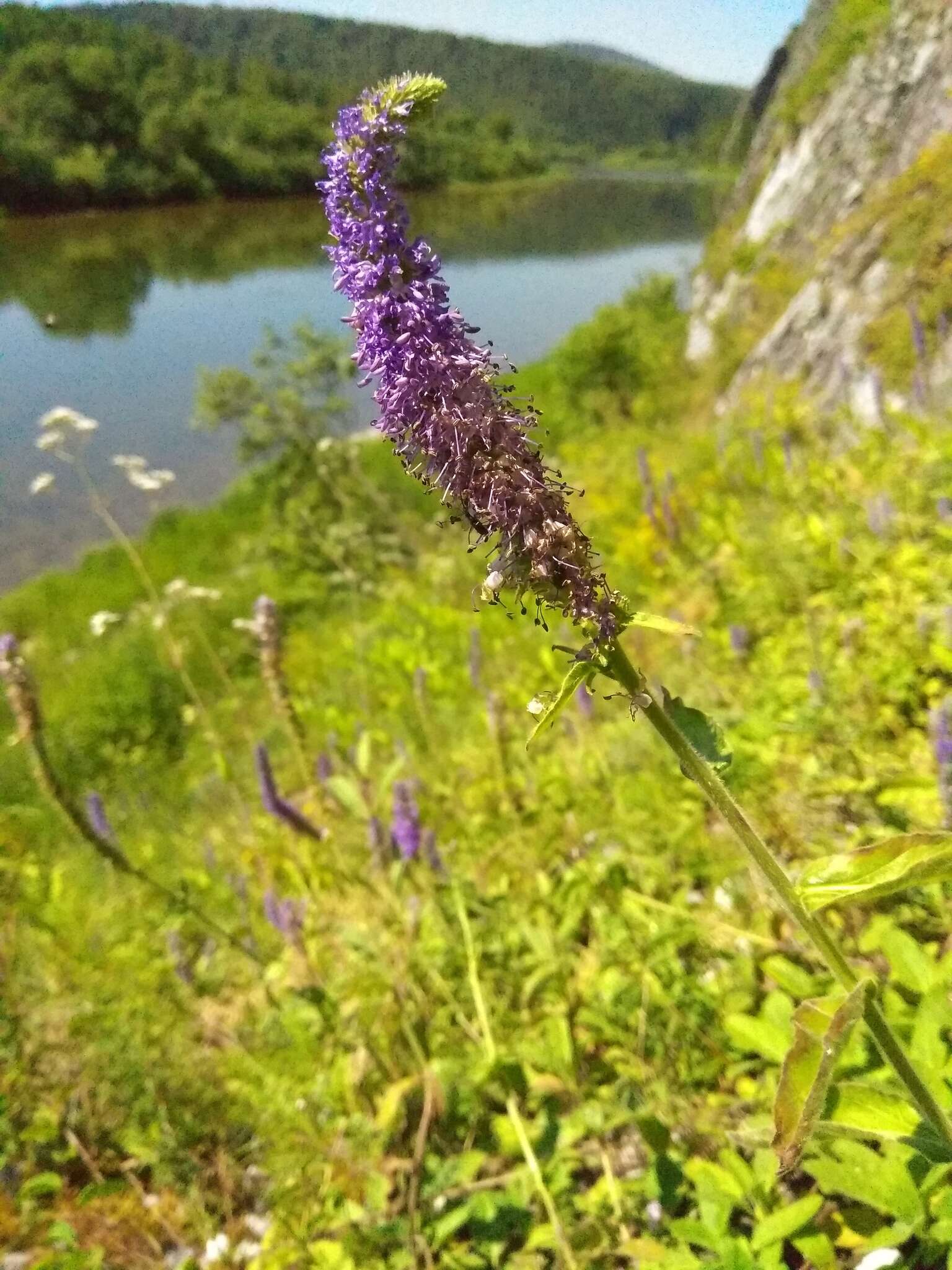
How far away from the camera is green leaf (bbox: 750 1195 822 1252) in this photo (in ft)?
5.23

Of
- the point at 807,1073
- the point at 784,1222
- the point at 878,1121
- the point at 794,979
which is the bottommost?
the point at 784,1222

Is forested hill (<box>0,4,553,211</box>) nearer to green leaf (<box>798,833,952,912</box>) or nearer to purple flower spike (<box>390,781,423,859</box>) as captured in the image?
purple flower spike (<box>390,781,423,859</box>)

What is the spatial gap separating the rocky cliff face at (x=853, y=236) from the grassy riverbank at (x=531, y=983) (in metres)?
2.49

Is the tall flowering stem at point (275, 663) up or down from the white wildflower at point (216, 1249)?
up

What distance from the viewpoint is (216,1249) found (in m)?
2.31

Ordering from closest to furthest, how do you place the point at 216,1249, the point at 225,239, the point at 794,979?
the point at 794,979
the point at 216,1249
the point at 225,239

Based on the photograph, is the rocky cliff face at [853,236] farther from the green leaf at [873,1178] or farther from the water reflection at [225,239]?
the water reflection at [225,239]

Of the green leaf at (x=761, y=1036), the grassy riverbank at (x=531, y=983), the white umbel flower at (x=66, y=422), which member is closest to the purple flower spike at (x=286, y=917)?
the grassy riverbank at (x=531, y=983)

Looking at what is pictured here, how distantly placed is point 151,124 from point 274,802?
74682mm

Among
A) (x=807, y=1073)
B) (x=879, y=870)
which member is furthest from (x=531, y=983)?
(x=879, y=870)

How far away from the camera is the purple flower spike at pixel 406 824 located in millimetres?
2682

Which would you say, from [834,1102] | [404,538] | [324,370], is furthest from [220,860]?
[324,370]

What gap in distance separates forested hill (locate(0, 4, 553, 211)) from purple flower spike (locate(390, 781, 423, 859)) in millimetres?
40816

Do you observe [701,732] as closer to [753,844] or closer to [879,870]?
[753,844]
